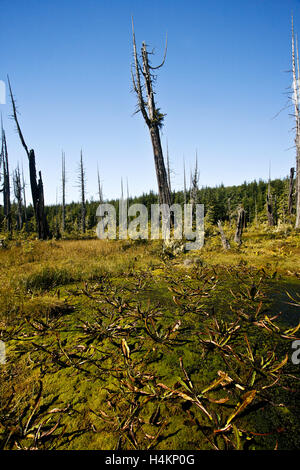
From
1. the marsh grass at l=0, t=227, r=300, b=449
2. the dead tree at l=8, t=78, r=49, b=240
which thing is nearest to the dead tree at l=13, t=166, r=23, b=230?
the dead tree at l=8, t=78, r=49, b=240

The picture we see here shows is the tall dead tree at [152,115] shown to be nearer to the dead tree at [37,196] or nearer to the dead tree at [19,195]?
the dead tree at [37,196]

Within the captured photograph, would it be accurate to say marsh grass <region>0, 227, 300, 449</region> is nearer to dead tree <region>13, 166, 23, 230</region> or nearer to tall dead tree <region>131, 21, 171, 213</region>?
tall dead tree <region>131, 21, 171, 213</region>

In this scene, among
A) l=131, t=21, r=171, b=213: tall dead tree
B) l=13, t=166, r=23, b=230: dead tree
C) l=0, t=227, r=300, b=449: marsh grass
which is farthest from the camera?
l=13, t=166, r=23, b=230: dead tree

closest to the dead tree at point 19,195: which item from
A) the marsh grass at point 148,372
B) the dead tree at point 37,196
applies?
the dead tree at point 37,196

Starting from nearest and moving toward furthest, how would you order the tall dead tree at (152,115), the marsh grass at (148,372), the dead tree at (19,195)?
the marsh grass at (148,372), the tall dead tree at (152,115), the dead tree at (19,195)

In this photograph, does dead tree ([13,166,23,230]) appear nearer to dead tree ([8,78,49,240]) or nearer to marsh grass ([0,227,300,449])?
dead tree ([8,78,49,240])

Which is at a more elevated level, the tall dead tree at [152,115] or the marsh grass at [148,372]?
the tall dead tree at [152,115]

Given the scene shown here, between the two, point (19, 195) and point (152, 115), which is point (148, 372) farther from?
point (19, 195)

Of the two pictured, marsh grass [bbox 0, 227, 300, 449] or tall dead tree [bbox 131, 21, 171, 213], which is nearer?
marsh grass [bbox 0, 227, 300, 449]

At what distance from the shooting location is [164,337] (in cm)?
220

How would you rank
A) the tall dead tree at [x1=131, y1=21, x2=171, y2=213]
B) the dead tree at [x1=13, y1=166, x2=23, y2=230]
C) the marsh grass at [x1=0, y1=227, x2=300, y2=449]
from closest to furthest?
the marsh grass at [x1=0, y1=227, x2=300, y2=449], the tall dead tree at [x1=131, y1=21, x2=171, y2=213], the dead tree at [x1=13, y1=166, x2=23, y2=230]

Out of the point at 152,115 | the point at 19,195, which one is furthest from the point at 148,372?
the point at 19,195

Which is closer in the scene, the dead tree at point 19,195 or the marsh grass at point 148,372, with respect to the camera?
the marsh grass at point 148,372

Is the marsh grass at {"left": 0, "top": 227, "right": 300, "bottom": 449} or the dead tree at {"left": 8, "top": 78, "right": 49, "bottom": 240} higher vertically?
the dead tree at {"left": 8, "top": 78, "right": 49, "bottom": 240}
